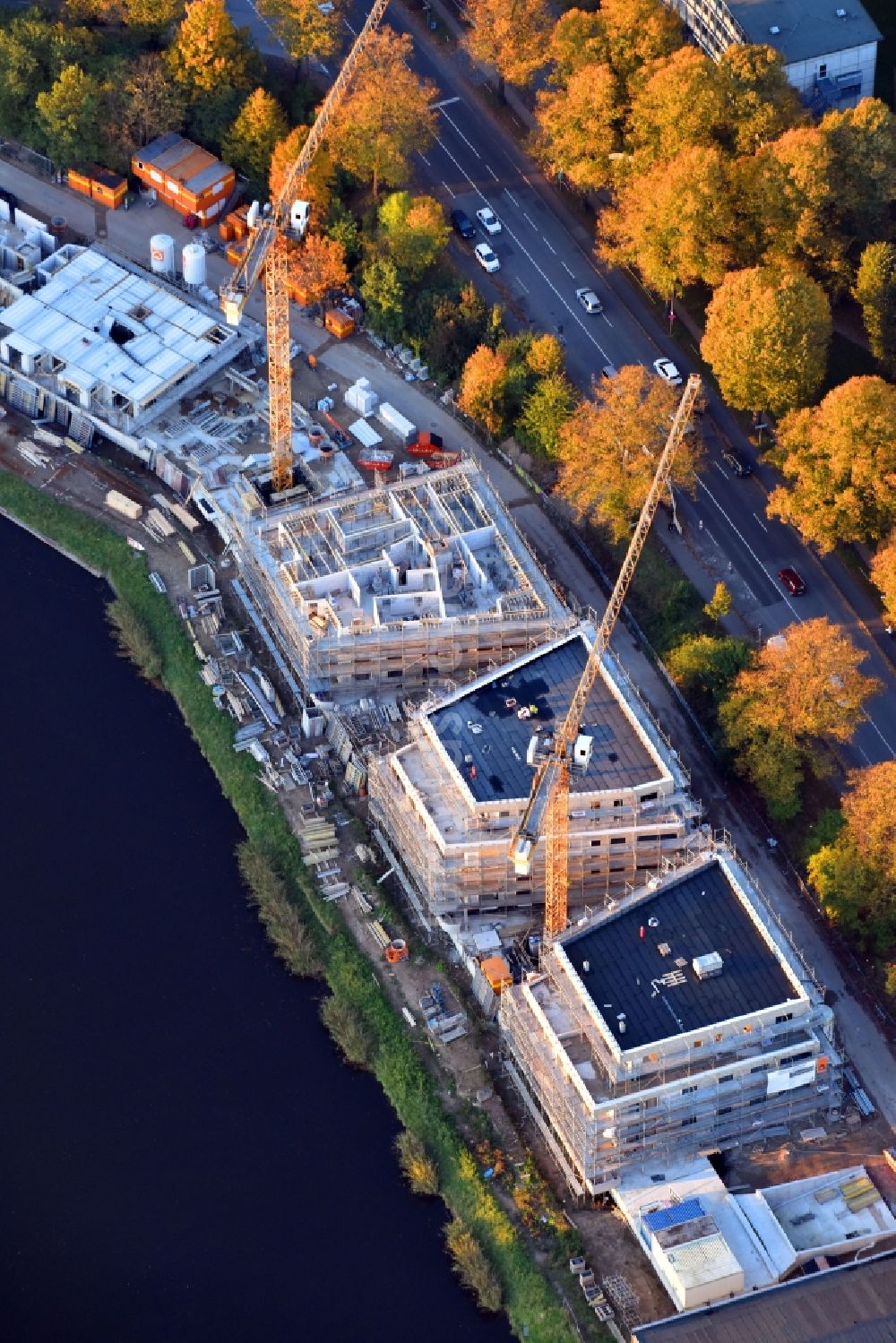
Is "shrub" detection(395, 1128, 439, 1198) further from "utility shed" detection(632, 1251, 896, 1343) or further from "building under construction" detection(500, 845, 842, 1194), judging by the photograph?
"utility shed" detection(632, 1251, 896, 1343)

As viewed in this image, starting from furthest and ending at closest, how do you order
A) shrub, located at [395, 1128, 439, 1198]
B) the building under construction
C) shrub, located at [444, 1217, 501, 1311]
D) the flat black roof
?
1. shrub, located at [395, 1128, 439, 1198]
2. the flat black roof
3. the building under construction
4. shrub, located at [444, 1217, 501, 1311]

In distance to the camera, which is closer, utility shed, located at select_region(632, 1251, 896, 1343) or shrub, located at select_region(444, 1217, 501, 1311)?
utility shed, located at select_region(632, 1251, 896, 1343)

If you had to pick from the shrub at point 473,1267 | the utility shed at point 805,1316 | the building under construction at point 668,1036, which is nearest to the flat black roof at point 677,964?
the building under construction at point 668,1036

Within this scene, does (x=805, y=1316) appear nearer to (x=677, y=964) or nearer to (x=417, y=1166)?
(x=677, y=964)

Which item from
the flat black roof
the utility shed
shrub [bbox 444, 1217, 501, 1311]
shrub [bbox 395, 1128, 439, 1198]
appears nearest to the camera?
the utility shed

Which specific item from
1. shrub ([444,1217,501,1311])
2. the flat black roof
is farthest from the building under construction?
shrub ([444,1217,501,1311])

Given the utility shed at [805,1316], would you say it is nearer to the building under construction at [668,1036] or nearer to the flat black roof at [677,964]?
the building under construction at [668,1036]

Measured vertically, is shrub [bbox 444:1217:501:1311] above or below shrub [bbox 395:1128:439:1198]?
below
